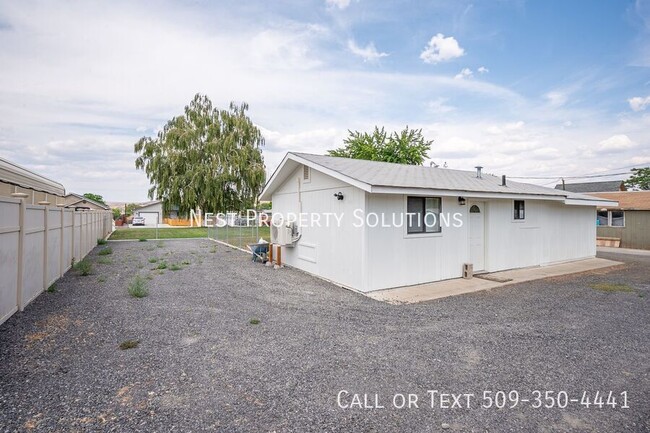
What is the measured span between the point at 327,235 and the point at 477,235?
4380mm

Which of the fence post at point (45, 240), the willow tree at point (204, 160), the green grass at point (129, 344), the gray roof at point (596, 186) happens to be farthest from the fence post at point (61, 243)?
the gray roof at point (596, 186)

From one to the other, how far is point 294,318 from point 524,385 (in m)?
3.34

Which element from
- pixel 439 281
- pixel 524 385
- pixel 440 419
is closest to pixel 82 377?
pixel 440 419

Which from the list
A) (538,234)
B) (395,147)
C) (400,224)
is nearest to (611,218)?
(538,234)

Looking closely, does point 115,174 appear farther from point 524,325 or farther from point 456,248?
point 524,325

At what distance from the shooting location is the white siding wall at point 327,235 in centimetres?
762

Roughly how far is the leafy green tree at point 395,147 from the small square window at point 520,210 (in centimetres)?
1461

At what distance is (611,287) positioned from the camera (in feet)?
26.3

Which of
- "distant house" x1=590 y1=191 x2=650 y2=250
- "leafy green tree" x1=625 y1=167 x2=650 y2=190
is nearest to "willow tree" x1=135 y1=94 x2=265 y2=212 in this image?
"distant house" x1=590 y1=191 x2=650 y2=250

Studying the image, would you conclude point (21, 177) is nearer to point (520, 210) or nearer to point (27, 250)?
point (27, 250)

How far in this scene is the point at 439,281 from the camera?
8.38m

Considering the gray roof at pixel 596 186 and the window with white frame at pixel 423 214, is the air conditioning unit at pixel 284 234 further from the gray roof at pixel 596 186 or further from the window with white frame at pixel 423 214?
the gray roof at pixel 596 186

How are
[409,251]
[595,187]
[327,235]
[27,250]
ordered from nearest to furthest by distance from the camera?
[27,250] → [409,251] → [327,235] → [595,187]

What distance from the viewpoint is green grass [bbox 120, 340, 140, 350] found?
4.18 m
